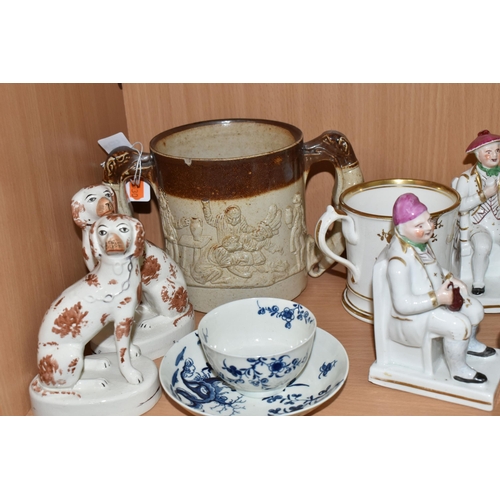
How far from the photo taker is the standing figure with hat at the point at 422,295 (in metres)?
0.86

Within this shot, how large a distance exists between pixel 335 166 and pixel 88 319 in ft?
1.54

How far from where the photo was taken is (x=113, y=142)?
1.16m

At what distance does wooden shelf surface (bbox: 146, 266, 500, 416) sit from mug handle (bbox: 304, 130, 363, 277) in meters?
0.07

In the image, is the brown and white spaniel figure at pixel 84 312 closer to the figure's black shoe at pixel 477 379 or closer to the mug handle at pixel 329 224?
the mug handle at pixel 329 224

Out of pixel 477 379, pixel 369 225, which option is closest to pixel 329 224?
pixel 369 225

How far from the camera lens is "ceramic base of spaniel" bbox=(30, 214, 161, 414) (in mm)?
876

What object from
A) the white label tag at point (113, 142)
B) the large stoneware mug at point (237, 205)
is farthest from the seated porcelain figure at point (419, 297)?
the white label tag at point (113, 142)

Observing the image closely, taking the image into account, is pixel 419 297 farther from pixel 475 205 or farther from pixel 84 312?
pixel 84 312

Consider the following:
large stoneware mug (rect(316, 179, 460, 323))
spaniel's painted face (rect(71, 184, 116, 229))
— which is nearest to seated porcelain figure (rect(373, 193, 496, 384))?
large stoneware mug (rect(316, 179, 460, 323))

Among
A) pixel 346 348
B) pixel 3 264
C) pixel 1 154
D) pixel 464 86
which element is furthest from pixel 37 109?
pixel 464 86

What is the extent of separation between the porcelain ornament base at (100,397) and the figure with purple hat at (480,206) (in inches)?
20.2

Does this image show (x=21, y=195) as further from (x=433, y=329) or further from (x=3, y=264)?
(x=433, y=329)

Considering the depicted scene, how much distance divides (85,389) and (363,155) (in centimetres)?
61

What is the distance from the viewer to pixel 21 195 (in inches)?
35.8
